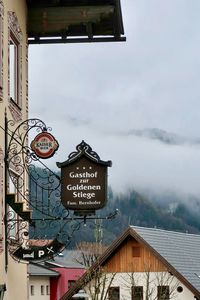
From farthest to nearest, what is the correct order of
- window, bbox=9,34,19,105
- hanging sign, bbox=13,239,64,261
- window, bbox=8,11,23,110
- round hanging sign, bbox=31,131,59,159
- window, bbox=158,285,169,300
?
window, bbox=158,285,169,300
window, bbox=9,34,19,105
window, bbox=8,11,23,110
round hanging sign, bbox=31,131,59,159
hanging sign, bbox=13,239,64,261

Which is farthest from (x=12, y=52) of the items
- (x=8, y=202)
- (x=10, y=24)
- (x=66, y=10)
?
(x=8, y=202)

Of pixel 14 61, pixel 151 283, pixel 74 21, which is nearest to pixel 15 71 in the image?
pixel 14 61

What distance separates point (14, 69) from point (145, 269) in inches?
1083

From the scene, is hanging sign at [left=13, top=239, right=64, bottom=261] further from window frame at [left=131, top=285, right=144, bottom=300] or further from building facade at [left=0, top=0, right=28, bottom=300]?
window frame at [left=131, top=285, right=144, bottom=300]

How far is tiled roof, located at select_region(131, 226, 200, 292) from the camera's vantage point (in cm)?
4497

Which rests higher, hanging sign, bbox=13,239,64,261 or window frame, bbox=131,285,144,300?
hanging sign, bbox=13,239,64,261

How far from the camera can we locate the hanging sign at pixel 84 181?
1572 cm

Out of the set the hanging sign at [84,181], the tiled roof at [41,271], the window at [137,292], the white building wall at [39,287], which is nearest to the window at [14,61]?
the hanging sign at [84,181]

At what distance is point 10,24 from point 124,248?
28844 mm

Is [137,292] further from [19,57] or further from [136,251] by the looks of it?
[19,57]

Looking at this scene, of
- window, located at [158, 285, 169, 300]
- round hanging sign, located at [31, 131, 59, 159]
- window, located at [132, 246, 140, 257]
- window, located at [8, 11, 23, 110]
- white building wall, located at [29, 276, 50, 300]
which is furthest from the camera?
white building wall, located at [29, 276, 50, 300]

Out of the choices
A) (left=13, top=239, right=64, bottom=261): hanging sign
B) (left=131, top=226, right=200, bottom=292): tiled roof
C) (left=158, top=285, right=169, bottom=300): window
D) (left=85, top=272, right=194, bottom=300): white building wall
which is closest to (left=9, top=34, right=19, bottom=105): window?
(left=13, top=239, right=64, bottom=261): hanging sign

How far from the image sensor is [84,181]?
51.8 feet

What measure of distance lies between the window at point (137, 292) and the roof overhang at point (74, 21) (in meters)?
24.2
